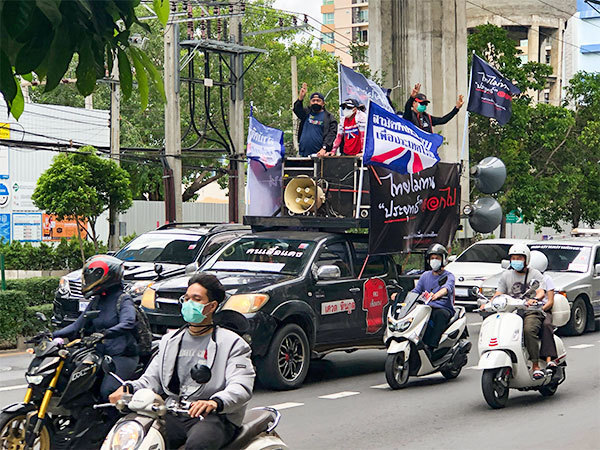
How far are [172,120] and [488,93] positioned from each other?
947cm

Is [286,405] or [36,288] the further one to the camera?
[36,288]

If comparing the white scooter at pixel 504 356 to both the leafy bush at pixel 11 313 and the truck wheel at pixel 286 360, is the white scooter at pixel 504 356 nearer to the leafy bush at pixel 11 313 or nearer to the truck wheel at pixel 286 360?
the truck wheel at pixel 286 360

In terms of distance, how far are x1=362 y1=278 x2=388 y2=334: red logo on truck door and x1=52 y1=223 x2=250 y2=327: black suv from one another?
2.84 m

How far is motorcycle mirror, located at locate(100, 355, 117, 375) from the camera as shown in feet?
24.8

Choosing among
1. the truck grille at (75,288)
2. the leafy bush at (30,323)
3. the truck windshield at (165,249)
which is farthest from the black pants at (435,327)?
the leafy bush at (30,323)

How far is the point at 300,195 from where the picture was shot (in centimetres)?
1495

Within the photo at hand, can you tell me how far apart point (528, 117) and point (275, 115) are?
20.6m

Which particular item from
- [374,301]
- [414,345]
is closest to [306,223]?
[374,301]

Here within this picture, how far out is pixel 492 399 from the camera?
10.5m

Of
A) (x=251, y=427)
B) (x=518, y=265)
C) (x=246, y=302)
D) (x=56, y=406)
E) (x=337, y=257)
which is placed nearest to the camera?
(x=251, y=427)

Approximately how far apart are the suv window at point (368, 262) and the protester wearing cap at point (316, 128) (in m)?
2.47

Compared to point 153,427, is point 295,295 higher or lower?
higher

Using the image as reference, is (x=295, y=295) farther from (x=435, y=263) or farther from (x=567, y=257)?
(x=567, y=257)

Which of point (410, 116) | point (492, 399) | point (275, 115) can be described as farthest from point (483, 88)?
point (275, 115)
